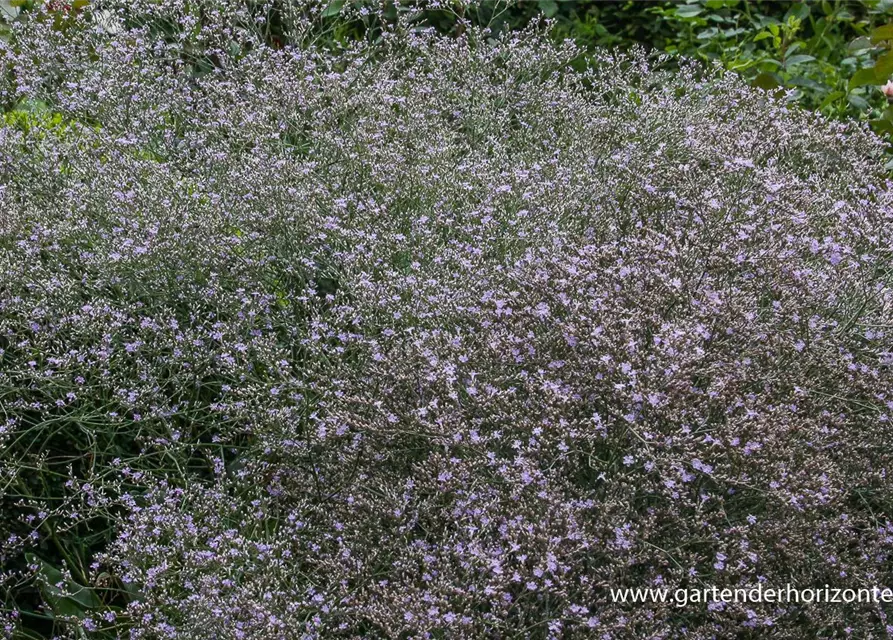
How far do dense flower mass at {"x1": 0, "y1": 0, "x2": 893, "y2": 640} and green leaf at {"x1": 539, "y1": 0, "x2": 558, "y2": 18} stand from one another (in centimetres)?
275

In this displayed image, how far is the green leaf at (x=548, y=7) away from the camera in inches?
270

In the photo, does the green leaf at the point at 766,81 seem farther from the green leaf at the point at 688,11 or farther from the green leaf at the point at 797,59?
the green leaf at the point at 688,11

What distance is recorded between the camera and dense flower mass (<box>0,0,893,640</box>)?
2557mm

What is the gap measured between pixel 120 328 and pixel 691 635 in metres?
1.86

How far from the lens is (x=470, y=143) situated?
4.45 metres

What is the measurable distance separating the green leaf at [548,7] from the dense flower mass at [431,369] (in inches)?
108

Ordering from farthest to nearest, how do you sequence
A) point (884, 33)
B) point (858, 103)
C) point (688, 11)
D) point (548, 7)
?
1. point (548, 7)
2. point (688, 11)
3. point (858, 103)
4. point (884, 33)

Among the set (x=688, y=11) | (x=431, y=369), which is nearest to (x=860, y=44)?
(x=688, y=11)

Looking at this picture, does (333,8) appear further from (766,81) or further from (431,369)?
(431,369)

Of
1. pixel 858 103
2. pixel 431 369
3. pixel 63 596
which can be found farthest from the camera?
pixel 858 103

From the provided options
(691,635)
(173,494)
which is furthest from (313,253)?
(691,635)

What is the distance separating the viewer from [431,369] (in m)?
2.79

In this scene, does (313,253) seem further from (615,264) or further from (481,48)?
(481,48)

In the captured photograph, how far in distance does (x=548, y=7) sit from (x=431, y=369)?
4.65 m
